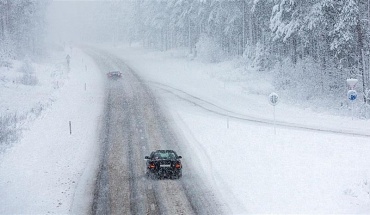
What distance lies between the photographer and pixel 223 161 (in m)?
19.7

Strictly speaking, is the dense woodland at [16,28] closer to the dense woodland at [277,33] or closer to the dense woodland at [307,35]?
the dense woodland at [277,33]

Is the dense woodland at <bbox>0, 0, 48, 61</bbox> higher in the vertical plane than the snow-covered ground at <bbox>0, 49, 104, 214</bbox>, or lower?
higher

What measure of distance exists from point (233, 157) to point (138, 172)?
4865 mm

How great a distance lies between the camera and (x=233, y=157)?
20047mm

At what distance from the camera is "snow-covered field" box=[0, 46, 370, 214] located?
14742mm

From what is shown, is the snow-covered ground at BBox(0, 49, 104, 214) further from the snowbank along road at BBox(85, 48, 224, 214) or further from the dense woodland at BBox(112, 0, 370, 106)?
the dense woodland at BBox(112, 0, 370, 106)

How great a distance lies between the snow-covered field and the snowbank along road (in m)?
0.68

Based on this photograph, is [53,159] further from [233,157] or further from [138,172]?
[233,157]

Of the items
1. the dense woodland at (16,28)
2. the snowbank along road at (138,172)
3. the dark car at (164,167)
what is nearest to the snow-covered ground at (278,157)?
the snowbank along road at (138,172)

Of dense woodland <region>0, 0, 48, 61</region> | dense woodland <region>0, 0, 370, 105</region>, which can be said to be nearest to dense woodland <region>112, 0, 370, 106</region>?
dense woodland <region>0, 0, 370, 105</region>

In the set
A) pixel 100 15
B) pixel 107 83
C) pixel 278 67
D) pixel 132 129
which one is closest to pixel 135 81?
pixel 107 83

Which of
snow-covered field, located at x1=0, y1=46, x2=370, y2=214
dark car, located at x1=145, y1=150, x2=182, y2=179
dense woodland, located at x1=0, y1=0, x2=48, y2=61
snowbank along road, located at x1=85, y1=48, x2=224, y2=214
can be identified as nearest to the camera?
snowbank along road, located at x1=85, y1=48, x2=224, y2=214

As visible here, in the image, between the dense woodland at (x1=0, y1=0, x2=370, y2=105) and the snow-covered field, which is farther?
the dense woodland at (x1=0, y1=0, x2=370, y2=105)

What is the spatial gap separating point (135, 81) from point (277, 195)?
107 feet
